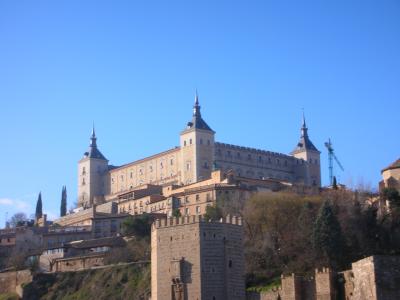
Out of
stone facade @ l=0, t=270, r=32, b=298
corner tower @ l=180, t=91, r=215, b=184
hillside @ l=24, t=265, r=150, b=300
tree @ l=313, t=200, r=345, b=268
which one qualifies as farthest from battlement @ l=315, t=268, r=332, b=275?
corner tower @ l=180, t=91, r=215, b=184

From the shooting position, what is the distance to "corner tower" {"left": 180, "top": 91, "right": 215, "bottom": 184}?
108 metres

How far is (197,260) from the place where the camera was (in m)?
51.8

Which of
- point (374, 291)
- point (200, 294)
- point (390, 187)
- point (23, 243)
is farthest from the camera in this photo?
point (23, 243)

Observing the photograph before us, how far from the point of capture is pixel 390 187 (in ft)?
231

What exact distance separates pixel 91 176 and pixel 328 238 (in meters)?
74.3

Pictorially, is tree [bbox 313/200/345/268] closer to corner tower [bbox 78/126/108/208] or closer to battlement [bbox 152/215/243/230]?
battlement [bbox 152/215/243/230]

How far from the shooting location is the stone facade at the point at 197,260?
170 feet

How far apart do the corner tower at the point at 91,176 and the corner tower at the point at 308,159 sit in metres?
27.9

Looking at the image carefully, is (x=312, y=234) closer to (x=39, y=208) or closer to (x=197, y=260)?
(x=197, y=260)

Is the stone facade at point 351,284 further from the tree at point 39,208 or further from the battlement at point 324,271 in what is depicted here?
the tree at point 39,208

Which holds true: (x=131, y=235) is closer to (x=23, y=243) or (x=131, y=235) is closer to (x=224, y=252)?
(x=23, y=243)

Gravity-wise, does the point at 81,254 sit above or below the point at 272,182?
below

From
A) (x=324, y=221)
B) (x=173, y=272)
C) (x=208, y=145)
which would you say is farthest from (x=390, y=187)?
(x=208, y=145)

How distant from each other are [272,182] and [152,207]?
45.6 feet
